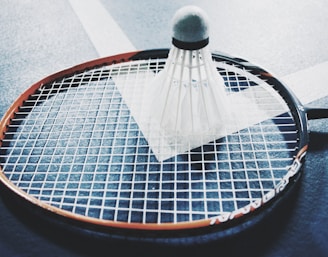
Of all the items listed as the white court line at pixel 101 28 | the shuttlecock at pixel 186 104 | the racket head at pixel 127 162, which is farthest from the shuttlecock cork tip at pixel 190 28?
the white court line at pixel 101 28

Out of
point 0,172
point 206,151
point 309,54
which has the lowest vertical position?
point 309,54

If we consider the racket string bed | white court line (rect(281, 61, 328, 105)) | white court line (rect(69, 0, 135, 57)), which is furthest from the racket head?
white court line (rect(69, 0, 135, 57))

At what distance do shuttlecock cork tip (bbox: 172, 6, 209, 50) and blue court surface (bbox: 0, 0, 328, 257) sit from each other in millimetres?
464

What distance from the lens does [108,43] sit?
1734mm

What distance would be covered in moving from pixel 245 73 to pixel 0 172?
79 centimetres

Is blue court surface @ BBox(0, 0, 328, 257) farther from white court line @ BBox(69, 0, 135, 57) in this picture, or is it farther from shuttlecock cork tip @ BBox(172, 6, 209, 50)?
shuttlecock cork tip @ BBox(172, 6, 209, 50)

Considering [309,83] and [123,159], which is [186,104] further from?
[309,83]

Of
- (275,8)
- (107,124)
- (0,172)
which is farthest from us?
(275,8)

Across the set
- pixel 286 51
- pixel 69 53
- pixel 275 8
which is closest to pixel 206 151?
pixel 286 51

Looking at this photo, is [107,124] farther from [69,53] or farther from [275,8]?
[275,8]

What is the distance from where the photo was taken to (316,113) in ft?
4.01

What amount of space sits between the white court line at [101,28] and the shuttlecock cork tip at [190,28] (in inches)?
26.4

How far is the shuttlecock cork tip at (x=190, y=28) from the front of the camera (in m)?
1.02

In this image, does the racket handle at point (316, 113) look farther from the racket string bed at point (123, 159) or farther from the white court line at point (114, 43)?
the white court line at point (114, 43)
